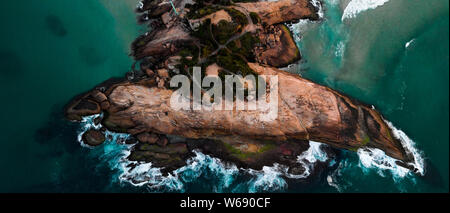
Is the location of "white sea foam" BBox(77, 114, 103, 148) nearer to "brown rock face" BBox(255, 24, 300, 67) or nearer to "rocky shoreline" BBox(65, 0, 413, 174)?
"rocky shoreline" BBox(65, 0, 413, 174)

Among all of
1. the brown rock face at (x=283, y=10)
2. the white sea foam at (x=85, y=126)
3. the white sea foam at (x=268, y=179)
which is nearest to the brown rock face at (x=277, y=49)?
the brown rock face at (x=283, y=10)

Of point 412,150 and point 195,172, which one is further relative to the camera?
point 195,172

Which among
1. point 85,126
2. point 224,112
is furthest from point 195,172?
point 85,126

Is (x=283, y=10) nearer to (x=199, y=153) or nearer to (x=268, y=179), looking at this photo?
(x=199, y=153)

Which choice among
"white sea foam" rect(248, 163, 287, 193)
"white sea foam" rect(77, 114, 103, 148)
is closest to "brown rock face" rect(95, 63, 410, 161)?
"white sea foam" rect(77, 114, 103, 148)

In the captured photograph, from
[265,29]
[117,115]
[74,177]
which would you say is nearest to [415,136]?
[265,29]
